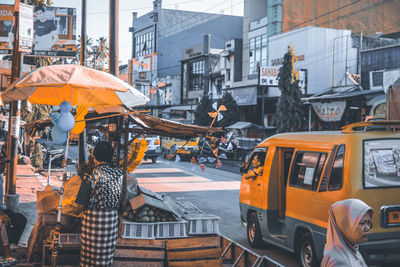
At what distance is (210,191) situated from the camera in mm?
17875

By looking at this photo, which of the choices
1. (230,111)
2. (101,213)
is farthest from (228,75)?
(101,213)

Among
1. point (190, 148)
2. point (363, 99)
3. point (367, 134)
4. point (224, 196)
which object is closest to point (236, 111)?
point (190, 148)

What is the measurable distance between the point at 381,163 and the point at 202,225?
2.87 meters

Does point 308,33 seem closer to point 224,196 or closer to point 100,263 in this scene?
point 224,196

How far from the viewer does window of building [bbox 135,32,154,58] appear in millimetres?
74081

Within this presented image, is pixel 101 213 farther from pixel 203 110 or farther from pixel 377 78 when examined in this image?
pixel 203 110

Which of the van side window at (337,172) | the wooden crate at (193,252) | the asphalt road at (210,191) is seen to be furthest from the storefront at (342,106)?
the wooden crate at (193,252)

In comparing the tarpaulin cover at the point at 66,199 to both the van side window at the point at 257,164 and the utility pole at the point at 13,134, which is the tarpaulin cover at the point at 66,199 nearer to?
the utility pole at the point at 13,134

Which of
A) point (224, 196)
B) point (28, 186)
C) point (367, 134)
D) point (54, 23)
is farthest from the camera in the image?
point (224, 196)

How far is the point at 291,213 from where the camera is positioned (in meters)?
7.80

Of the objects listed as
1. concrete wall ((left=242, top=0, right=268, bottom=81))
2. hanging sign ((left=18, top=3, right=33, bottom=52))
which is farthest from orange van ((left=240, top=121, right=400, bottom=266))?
concrete wall ((left=242, top=0, right=268, bottom=81))

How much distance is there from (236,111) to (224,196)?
25.2m

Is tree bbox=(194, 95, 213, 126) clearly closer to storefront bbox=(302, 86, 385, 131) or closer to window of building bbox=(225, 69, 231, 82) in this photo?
window of building bbox=(225, 69, 231, 82)

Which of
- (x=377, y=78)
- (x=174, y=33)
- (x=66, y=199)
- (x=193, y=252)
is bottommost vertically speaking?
(x=193, y=252)
